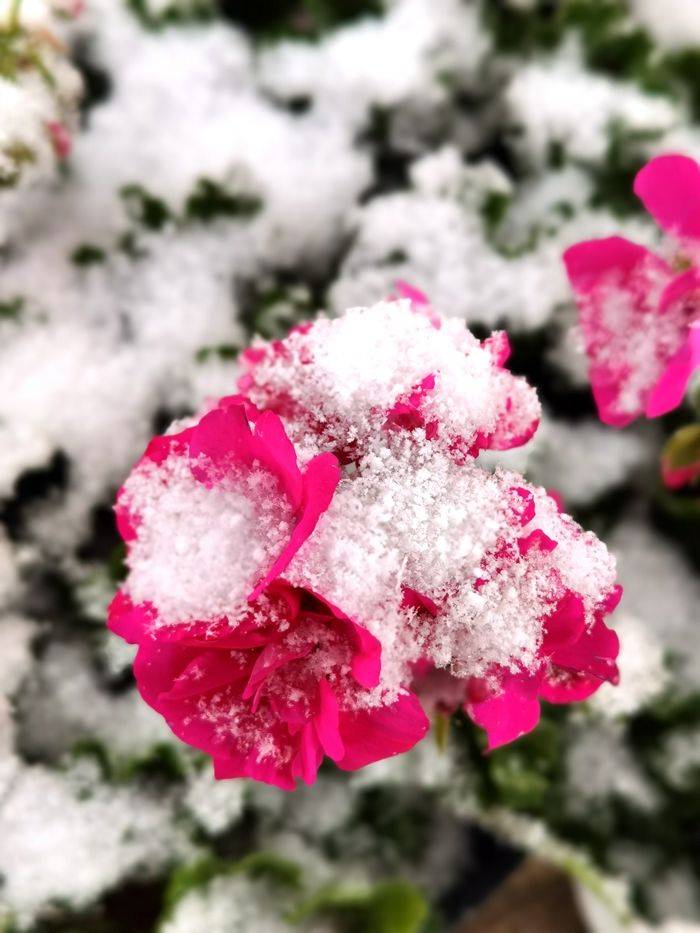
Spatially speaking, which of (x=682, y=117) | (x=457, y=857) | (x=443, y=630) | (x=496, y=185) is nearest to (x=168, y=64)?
(x=496, y=185)

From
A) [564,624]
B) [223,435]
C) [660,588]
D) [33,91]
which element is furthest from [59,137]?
[660,588]

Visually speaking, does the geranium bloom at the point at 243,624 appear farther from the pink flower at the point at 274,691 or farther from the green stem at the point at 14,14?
the green stem at the point at 14,14

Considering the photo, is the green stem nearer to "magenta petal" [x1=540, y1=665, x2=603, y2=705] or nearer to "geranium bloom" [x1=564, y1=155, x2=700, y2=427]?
"geranium bloom" [x1=564, y1=155, x2=700, y2=427]

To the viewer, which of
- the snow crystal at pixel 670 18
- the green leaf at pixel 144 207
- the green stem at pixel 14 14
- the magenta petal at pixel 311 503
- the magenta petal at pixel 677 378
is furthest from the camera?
the snow crystal at pixel 670 18

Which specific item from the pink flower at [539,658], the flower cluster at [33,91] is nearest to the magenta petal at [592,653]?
the pink flower at [539,658]

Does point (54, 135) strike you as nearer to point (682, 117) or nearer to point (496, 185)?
point (496, 185)

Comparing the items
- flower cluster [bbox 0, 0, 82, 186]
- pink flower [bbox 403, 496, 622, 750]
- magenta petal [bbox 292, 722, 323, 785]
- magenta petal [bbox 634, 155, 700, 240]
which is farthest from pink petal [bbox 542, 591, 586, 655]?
flower cluster [bbox 0, 0, 82, 186]

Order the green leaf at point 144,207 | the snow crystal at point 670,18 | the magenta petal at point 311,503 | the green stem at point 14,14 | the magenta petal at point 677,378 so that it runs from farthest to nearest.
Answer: the snow crystal at point 670,18
the green leaf at point 144,207
the green stem at point 14,14
the magenta petal at point 677,378
the magenta petal at point 311,503

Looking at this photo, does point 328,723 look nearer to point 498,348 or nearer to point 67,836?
point 498,348
